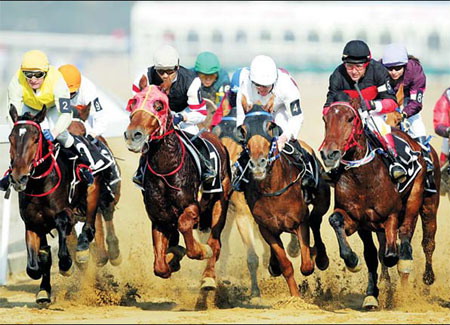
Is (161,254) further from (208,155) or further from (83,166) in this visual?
(83,166)

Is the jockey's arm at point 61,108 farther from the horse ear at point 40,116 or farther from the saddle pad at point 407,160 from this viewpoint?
the saddle pad at point 407,160

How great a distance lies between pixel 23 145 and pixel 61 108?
780 millimetres

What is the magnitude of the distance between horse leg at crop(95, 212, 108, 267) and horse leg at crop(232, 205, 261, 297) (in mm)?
1425

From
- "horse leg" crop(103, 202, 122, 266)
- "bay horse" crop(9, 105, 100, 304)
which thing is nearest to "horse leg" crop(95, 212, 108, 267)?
"horse leg" crop(103, 202, 122, 266)

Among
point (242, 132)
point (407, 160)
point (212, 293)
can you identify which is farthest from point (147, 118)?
point (407, 160)

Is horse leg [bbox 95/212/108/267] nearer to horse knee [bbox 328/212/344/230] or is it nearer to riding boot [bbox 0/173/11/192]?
riding boot [bbox 0/173/11/192]

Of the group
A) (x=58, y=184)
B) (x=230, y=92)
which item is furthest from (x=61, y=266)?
(x=230, y=92)

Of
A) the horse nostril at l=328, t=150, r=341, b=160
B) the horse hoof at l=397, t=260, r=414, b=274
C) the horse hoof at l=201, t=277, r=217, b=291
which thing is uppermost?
the horse nostril at l=328, t=150, r=341, b=160

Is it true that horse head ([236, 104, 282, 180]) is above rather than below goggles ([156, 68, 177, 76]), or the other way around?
below

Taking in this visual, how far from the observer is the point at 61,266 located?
918cm

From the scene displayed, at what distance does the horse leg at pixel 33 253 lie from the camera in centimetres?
908

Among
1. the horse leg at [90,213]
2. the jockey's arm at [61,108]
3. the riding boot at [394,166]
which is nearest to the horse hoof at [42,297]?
the horse leg at [90,213]

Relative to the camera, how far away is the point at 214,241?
9648 mm

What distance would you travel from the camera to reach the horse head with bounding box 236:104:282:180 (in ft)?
28.5
